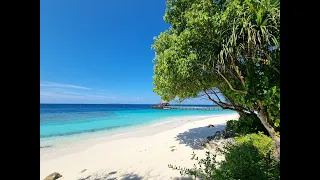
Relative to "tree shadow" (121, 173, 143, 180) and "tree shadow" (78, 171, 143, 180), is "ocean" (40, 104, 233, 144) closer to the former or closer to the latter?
"tree shadow" (78, 171, 143, 180)

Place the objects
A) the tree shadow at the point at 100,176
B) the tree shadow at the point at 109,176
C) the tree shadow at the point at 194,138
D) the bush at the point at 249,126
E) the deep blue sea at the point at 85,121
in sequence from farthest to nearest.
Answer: the deep blue sea at the point at 85,121 < the tree shadow at the point at 194,138 < the bush at the point at 249,126 < the tree shadow at the point at 100,176 < the tree shadow at the point at 109,176

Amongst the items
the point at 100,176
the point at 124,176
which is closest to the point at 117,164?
the point at 100,176

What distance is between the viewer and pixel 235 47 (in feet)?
12.5

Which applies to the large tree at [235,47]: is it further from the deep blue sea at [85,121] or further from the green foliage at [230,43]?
the deep blue sea at [85,121]

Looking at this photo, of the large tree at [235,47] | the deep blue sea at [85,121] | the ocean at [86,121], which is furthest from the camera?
the deep blue sea at [85,121]

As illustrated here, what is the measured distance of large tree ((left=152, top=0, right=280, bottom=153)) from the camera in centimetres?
333

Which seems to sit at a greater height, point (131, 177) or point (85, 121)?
point (131, 177)

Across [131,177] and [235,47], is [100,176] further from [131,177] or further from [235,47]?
[235,47]

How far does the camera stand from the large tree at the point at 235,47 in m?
3.33

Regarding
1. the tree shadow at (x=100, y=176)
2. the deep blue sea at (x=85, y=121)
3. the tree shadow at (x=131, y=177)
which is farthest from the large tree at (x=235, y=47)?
the deep blue sea at (x=85, y=121)

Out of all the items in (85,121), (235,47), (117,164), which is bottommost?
(85,121)

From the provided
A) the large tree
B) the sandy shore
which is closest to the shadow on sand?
the sandy shore
